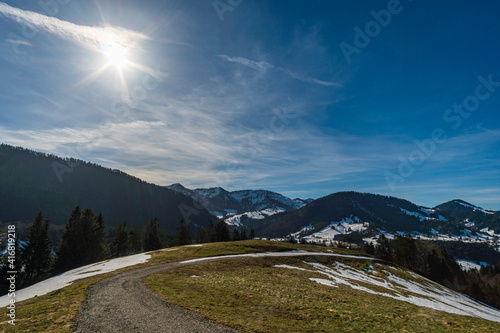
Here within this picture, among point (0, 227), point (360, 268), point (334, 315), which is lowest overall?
point (360, 268)

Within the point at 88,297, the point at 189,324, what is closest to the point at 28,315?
the point at 88,297

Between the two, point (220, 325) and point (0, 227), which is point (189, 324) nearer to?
point (220, 325)

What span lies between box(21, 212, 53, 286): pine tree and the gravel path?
156ft

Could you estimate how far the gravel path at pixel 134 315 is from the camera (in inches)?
505

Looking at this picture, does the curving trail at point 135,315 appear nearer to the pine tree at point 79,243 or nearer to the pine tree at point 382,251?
the pine tree at point 79,243

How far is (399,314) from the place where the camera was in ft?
68.8

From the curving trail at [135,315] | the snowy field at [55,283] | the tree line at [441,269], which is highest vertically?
the curving trail at [135,315]

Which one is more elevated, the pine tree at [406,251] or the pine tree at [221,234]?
the pine tree at [221,234]

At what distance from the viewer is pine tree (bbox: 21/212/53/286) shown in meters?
50.5

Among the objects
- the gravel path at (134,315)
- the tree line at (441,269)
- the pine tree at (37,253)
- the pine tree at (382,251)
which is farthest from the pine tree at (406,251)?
the pine tree at (37,253)

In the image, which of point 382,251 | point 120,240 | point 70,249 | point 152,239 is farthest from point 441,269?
point 70,249

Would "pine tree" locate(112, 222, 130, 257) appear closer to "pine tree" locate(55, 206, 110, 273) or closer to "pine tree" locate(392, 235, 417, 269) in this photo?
"pine tree" locate(55, 206, 110, 273)

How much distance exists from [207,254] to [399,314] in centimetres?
4073

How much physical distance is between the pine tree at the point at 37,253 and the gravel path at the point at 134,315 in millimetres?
47701
